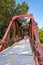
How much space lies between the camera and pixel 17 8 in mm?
49562

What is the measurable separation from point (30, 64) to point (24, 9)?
4349cm

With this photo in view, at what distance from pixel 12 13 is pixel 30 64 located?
134 feet

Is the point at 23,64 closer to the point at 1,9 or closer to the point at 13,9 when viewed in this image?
the point at 1,9

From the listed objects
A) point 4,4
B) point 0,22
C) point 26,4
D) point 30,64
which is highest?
point 26,4

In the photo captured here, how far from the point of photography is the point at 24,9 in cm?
5091

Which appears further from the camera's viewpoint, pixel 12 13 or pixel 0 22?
pixel 12 13

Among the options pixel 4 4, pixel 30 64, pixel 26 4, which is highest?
pixel 26 4

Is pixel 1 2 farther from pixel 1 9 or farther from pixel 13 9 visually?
pixel 13 9

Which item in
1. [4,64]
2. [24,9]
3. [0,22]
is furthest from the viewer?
[24,9]

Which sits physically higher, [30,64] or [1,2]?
[1,2]

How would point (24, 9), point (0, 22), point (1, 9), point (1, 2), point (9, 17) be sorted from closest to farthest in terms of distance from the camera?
point (1, 2), point (1, 9), point (0, 22), point (9, 17), point (24, 9)

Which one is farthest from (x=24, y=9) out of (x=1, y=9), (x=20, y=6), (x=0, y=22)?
(x=1, y=9)

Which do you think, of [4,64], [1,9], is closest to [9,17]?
[1,9]

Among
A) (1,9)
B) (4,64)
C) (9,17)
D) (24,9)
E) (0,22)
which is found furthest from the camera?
(24,9)
